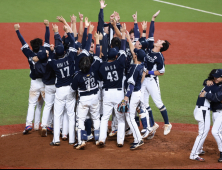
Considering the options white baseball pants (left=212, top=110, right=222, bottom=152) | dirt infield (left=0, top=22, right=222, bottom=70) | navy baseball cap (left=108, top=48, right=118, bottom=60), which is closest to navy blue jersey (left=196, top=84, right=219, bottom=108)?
white baseball pants (left=212, top=110, right=222, bottom=152)

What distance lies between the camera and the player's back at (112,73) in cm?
539

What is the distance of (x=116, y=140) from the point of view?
6012 mm

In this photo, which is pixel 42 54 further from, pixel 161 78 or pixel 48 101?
pixel 161 78

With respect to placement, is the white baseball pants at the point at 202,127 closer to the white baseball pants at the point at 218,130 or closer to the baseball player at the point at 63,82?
the white baseball pants at the point at 218,130

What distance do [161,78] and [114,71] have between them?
16.5 ft

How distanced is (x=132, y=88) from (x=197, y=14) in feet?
45.3

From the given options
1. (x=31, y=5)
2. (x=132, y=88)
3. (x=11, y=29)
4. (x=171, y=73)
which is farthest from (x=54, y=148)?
(x=31, y=5)

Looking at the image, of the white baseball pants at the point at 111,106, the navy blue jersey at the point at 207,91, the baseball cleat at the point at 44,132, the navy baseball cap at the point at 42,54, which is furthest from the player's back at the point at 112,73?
the baseball cleat at the point at 44,132

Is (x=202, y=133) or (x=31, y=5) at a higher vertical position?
(x=31, y=5)

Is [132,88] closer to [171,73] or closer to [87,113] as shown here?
[87,113]

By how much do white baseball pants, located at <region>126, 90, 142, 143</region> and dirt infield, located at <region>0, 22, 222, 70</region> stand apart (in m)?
6.45

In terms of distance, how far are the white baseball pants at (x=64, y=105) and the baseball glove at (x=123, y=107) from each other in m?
0.94

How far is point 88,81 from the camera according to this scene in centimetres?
538

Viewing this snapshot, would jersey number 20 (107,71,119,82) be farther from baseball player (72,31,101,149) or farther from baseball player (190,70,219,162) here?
baseball player (190,70,219,162)
